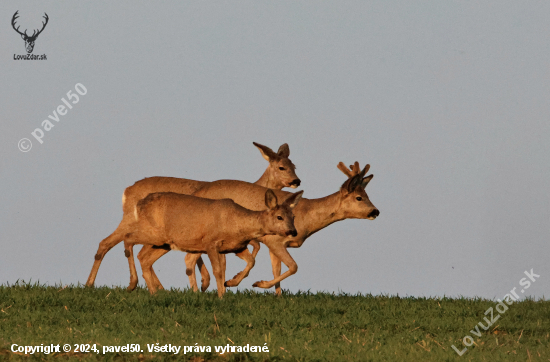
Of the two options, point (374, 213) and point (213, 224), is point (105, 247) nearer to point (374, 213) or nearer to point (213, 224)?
point (213, 224)

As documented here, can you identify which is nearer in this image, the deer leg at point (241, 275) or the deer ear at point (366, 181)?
the deer leg at point (241, 275)

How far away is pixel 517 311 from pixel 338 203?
4.46m

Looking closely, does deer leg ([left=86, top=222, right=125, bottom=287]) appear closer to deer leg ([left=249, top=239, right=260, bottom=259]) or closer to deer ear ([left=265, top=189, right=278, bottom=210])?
deer leg ([left=249, top=239, right=260, bottom=259])

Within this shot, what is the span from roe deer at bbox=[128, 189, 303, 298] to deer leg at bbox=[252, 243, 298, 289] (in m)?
0.84

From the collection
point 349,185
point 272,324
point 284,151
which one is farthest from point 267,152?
point 272,324

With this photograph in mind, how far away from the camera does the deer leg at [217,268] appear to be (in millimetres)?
15391

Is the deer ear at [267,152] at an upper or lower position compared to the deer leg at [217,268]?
upper

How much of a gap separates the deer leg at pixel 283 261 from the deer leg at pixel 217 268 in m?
0.78

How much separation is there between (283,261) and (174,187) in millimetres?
3553

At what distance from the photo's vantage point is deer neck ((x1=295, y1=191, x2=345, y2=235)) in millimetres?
17859

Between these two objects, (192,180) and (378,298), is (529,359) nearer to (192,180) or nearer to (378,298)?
(378,298)

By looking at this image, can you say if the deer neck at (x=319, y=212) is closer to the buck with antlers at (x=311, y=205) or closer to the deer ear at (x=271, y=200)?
the buck with antlers at (x=311, y=205)

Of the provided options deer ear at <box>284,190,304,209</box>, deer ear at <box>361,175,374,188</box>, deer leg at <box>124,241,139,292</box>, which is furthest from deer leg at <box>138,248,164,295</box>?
deer ear at <box>361,175,374,188</box>

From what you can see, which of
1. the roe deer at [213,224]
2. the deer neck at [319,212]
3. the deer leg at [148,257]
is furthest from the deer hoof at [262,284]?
the deer neck at [319,212]
